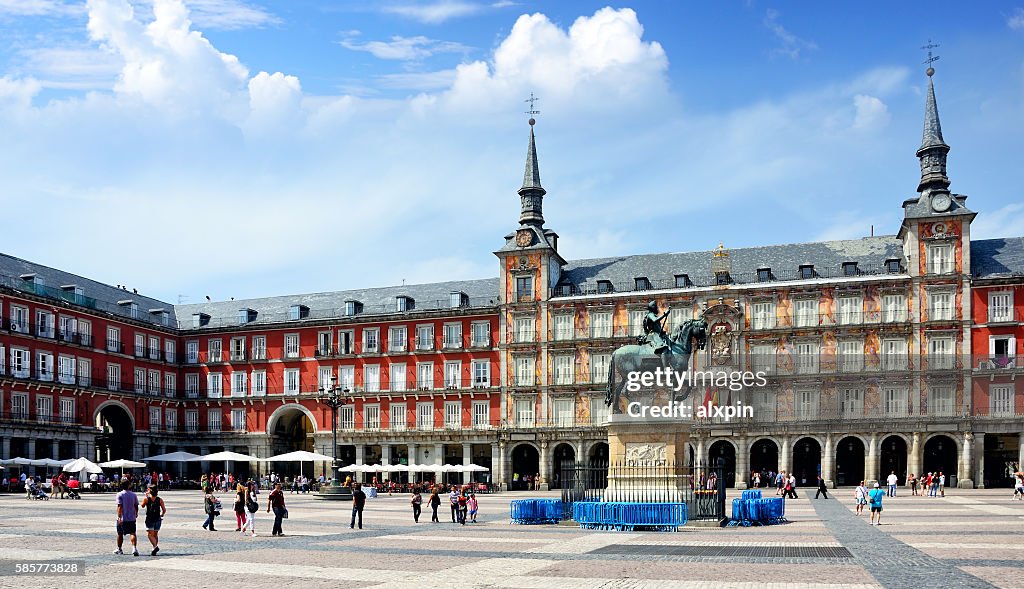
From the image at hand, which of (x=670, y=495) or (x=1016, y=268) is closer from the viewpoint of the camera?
(x=670, y=495)

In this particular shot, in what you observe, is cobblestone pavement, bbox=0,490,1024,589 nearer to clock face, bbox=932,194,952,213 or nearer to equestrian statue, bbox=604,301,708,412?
equestrian statue, bbox=604,301,708,412

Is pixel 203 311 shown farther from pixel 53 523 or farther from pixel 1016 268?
pixel 1016 268

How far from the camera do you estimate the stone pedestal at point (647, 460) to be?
29688 mm

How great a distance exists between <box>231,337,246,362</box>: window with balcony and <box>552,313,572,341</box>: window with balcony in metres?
26.1

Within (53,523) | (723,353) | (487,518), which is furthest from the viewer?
(723,353)

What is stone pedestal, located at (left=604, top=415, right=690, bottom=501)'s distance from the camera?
1169 inches

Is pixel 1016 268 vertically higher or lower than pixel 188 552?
higher

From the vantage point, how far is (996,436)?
64875 mm

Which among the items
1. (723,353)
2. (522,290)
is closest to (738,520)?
(723,353)

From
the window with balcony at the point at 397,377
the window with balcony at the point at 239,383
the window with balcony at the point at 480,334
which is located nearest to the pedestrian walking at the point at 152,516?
the window with balcony at the point at 480,334

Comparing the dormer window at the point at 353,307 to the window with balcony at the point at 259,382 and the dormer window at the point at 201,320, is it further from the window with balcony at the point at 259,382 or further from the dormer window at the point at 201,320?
the dormer window at the point at 201,320

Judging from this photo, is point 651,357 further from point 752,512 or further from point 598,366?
point 598,366

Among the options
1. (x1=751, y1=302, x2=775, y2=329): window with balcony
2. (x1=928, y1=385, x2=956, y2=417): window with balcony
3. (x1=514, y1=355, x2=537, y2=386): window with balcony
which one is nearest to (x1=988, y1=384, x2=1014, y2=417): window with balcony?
(x1=928, y1=385, x2=956, y2=417): window with balcony

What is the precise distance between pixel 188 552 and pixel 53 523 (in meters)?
11.5
